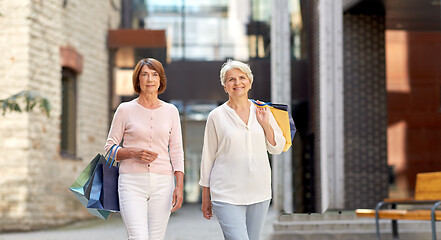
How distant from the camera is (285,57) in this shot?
12.6 m

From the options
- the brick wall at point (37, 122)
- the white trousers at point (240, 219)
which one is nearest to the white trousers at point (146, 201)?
the white trousers at point (240, 219)

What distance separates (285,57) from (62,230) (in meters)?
4.80

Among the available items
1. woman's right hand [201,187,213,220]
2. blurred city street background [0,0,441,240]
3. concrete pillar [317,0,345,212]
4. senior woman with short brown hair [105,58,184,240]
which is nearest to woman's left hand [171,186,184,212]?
senior woman with short brown hair [105,58,184,240]

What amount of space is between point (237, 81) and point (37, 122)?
8.54m

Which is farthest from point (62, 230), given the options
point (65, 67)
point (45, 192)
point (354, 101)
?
point (354, 101)

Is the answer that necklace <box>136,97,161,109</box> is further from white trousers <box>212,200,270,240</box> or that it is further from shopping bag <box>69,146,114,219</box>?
white trousers <box>212,200,270,240</box>

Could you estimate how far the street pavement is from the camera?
995cm

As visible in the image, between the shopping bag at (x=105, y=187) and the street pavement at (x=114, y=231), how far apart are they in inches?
203

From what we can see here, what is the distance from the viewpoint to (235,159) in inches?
141

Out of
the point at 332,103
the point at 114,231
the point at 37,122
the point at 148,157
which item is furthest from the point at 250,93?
the point at 148,157

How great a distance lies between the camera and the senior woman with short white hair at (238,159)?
356cm

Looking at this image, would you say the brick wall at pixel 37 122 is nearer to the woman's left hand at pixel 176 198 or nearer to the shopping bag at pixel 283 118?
the woman's left hand at pixel 176 198

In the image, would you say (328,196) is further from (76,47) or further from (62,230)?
(76,47)

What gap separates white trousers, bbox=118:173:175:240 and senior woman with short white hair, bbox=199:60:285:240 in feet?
0.69
